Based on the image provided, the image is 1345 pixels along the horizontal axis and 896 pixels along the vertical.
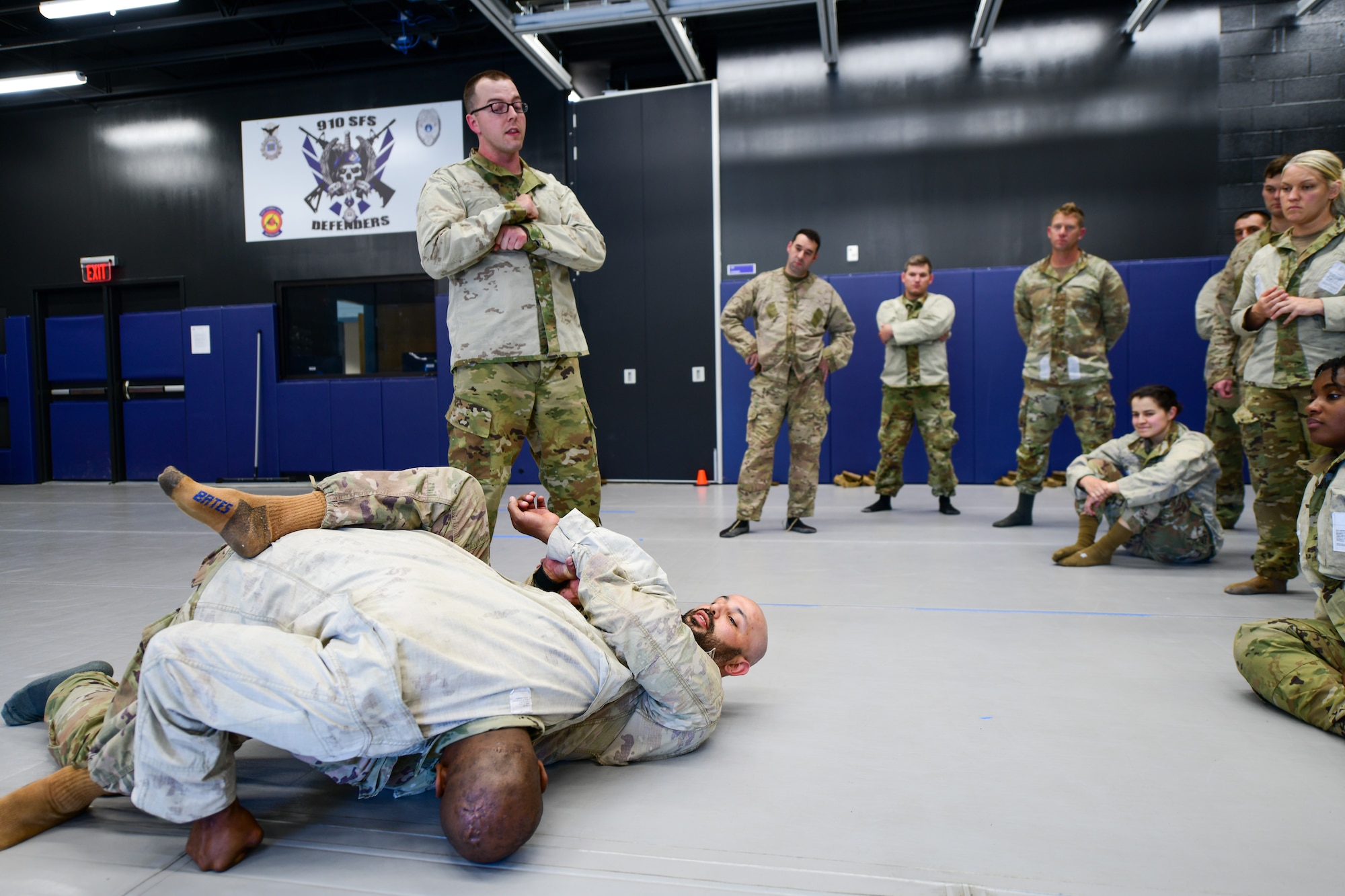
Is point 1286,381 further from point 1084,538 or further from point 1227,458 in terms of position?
point 1227,458

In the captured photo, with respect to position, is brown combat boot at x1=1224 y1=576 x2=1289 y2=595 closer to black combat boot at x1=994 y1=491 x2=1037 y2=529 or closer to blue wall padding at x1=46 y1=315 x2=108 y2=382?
black combat boot at x1=994 y1=491 x2=1037 y2=529

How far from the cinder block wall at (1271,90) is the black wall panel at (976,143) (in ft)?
0.32

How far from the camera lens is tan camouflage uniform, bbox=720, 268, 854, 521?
4820 mm

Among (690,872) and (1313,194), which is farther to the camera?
(1313,194)

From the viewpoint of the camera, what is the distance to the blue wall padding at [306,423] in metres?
8.29

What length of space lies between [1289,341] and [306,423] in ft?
26.2

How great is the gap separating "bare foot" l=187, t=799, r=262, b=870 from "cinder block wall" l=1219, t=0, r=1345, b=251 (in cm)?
756

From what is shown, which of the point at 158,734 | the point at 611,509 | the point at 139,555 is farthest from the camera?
the point at 611,509

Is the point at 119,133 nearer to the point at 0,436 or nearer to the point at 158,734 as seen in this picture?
the point at 0,436

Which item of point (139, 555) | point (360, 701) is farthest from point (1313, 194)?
point (139, 555)

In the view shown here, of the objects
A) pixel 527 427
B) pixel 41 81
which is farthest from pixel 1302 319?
pixel 41 81

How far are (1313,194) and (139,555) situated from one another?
530 centimetres

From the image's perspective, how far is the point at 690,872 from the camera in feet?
4.25

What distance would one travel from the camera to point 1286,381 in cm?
299
